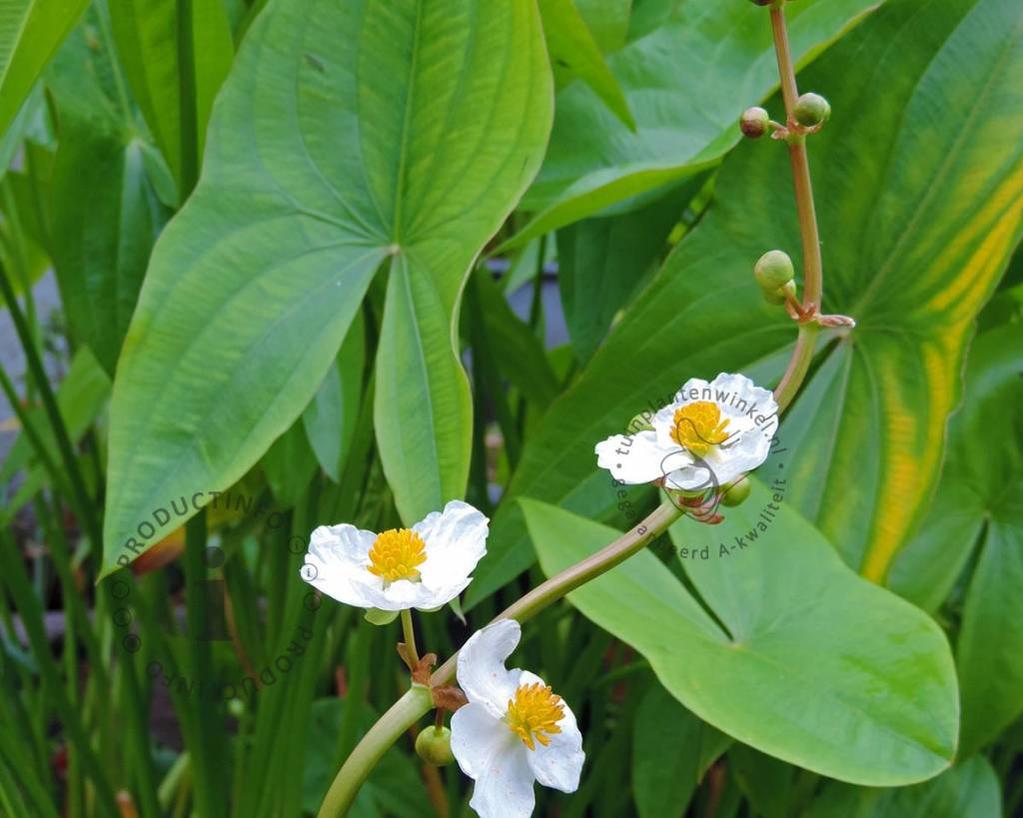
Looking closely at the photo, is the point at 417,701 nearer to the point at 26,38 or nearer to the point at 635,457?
the point at 635,457

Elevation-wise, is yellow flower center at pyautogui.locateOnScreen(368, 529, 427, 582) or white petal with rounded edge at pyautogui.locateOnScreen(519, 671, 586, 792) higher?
yellow flower center at pyautogui.locateOnScreen(368, 529, 427, 582)

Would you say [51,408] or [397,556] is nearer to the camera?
[397,556]

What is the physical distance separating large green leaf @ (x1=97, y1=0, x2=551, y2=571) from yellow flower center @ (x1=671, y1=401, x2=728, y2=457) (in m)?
0.09

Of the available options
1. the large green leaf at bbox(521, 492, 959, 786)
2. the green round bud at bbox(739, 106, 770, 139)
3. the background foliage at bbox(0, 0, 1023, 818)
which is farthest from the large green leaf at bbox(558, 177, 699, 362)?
the green round bud at bbox(739, 106, 770, 139)

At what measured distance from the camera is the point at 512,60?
0.30 meters

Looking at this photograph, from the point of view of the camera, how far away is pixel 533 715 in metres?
0.15

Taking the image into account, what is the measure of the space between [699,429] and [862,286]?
22cm

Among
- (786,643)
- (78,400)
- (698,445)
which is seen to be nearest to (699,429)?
(698,445)

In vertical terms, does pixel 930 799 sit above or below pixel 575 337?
below

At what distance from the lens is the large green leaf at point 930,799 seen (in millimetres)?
381

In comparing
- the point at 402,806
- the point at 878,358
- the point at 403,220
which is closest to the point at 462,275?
the point at 403,220

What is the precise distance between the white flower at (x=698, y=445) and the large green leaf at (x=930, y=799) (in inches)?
10.2

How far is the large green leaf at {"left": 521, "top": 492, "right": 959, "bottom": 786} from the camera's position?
24 centimetres

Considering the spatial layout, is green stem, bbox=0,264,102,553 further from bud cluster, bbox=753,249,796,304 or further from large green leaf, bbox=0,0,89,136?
bud cluster, bbox=753,249,796,304
